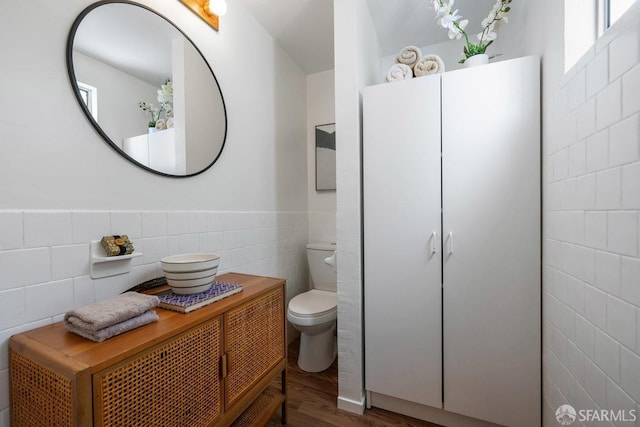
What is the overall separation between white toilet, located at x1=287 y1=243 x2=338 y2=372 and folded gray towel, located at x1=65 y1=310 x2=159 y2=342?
106 cm

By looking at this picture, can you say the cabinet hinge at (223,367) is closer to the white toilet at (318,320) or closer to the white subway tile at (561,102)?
the white toilet at (318,320)

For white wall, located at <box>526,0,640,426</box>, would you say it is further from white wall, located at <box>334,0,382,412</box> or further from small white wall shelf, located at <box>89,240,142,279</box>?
small white wall shelf, located at <box>89,240,142,279</box>

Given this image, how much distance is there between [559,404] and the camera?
1.03m

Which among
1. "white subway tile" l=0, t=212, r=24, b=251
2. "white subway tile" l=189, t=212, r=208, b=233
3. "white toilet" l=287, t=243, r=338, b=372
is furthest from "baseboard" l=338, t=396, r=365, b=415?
"white subway tile" l=0, t=212, r=24, b=251

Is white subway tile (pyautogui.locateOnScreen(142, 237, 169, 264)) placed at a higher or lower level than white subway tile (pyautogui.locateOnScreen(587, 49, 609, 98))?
lower

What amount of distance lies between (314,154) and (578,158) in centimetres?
195

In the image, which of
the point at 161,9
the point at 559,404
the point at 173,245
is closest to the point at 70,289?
the point at 173,245

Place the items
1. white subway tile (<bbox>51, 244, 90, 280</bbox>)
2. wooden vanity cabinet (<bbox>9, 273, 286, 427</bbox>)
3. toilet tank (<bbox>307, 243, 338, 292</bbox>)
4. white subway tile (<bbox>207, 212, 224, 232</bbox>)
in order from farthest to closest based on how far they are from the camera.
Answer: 1. toilet tank (<bbox>307, 243, 338, 292</bbox>)
2. white subway tile (<bbox>207, 212, 224, 232</bbox>)
3. white subway tile (<bbox>51, 244, 90, 280</bbox>)
4. wooden vanity cabinet (<bbox>9, 273, 286, 427</bbox>)

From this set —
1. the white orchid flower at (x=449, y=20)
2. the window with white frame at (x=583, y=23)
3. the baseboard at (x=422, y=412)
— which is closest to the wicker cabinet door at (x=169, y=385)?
the baseboard at (x=422, y=412)

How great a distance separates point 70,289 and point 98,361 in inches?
16.6

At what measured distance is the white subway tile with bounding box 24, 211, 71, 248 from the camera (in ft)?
2.56

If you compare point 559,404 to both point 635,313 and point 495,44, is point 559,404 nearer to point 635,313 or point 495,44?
point 635,313

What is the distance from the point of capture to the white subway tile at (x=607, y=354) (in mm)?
698

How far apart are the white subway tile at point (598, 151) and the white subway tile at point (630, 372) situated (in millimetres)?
513
